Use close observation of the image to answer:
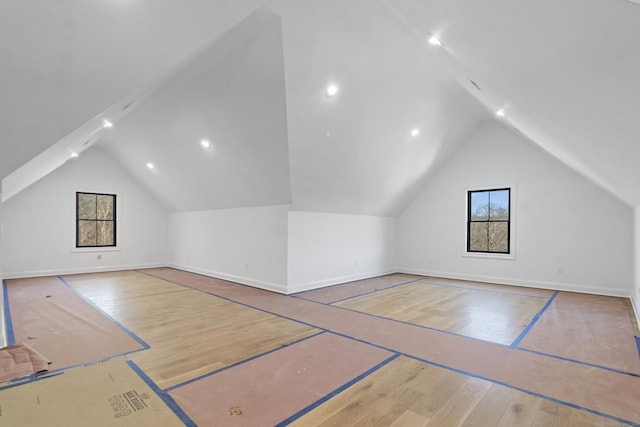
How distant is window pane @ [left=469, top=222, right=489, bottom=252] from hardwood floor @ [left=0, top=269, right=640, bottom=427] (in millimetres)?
1872

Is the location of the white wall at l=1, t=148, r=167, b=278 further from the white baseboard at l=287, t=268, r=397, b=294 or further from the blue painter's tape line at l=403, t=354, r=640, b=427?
the blue painter's tape line at l=403, t=354, r=640, b=427

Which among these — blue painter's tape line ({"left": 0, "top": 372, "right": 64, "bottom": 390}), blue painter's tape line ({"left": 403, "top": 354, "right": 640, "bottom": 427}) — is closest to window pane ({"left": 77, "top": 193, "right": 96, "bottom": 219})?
blue painter's tape line ({"left": 0, "top": 372, "right": 64, "bottom": 390})

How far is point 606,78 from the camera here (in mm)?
1717

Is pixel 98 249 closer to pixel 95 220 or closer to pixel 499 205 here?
pixel 95 220

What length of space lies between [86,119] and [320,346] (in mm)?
2988

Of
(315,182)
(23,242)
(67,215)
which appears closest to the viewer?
(315,182)

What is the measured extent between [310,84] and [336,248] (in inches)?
143

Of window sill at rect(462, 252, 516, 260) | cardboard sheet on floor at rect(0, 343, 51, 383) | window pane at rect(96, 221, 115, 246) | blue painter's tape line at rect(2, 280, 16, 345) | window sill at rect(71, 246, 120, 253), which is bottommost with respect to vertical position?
blue painter's tape line at rect(2, 280, 16, 345)

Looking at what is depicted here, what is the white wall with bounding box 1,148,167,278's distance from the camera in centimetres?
747

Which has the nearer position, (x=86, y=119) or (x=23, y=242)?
(x=86, y=119)

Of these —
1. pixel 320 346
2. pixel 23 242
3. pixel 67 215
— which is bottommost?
pixel 320 346

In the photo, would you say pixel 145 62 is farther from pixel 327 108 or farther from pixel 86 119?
pixel 327 108

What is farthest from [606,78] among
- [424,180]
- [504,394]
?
[424,180]

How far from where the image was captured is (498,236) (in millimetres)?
7219
